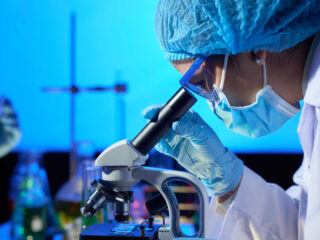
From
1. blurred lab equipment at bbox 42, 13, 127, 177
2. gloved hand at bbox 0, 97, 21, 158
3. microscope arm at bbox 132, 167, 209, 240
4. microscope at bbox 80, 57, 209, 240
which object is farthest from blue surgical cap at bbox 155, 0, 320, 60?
blurred lab equipment at bbox 42, 13, 127, 177

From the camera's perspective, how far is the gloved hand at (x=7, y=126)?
1.10m

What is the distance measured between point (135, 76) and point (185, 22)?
53.4 inches

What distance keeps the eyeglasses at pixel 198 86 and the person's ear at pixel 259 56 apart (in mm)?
118

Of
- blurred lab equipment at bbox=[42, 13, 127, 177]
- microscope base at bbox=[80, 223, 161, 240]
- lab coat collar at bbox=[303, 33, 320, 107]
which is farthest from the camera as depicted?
blurred lab equipment at bbox=[42, 13, 127, 177]

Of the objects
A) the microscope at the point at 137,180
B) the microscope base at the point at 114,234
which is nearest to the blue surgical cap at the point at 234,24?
the microscope at the point at 137,180

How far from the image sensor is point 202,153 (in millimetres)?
1033

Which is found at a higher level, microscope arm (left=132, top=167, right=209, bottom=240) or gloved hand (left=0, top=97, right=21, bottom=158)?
gloved hand (left=0, top=97, right=21, bottom=158)

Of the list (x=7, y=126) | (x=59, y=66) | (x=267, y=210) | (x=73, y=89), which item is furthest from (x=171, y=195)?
(x=59, y=66)

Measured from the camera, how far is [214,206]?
1218 mm

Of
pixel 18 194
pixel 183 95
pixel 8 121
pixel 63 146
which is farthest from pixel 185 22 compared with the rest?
pixel 63 146

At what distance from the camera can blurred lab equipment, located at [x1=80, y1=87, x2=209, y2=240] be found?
770 millimetres

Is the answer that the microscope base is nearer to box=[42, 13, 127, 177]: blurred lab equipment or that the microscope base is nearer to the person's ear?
the person's ear

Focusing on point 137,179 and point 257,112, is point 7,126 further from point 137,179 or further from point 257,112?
point 257,112

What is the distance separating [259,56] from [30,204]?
0.79 m
